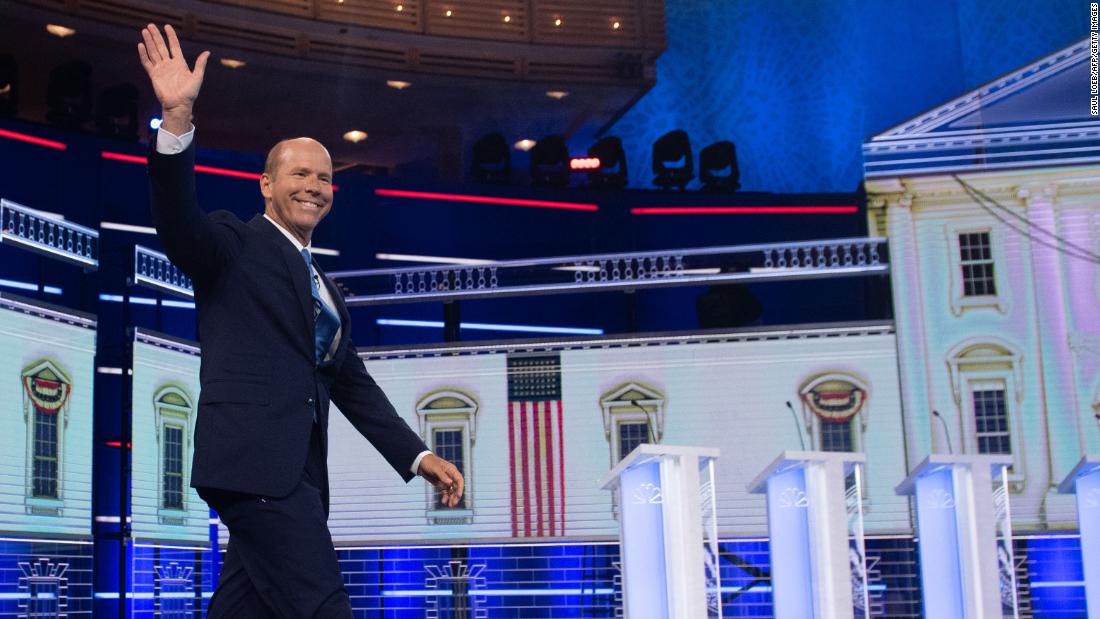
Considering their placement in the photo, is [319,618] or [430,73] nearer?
[319,618]

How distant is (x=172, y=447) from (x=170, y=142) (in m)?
7.30

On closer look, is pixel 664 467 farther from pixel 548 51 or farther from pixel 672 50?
pixel 672 50

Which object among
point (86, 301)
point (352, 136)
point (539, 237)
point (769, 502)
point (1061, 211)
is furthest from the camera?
point (352, 136)

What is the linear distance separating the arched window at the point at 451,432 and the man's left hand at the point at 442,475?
285 inches

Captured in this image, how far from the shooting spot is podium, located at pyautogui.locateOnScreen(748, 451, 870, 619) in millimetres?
6305

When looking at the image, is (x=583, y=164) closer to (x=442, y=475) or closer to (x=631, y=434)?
(x=631, y=434)

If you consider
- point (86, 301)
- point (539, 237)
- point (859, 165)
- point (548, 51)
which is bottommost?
point (86, 301)

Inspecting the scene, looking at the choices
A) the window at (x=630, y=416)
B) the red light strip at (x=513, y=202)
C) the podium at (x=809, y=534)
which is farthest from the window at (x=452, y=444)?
the podium at (x=809, y=534)

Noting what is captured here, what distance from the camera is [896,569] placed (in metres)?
10.2

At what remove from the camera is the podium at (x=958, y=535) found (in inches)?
265

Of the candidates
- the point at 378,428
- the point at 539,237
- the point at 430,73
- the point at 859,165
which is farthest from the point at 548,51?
the point at 378,428

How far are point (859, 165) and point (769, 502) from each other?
25.7ft

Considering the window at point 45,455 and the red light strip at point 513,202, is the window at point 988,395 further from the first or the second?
the window at point 45,455

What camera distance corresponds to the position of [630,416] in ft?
33.2
